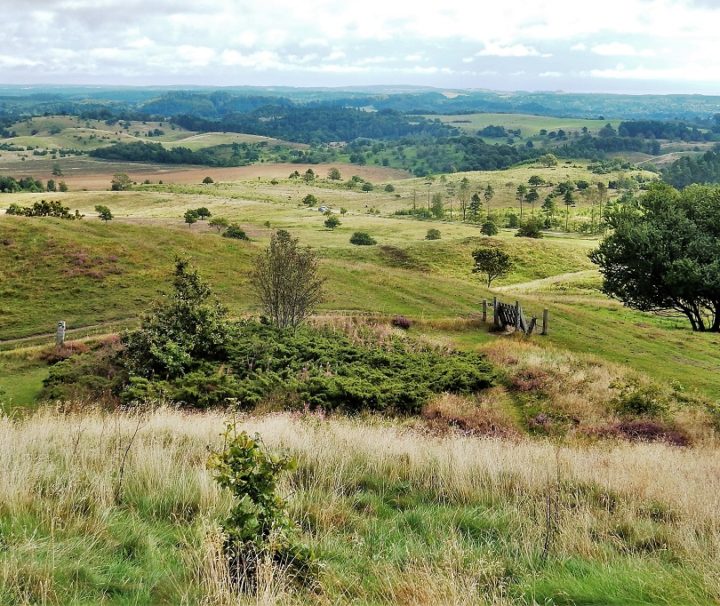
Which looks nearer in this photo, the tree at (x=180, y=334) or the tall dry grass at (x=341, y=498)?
the tall dry grass at (x=341, y=498)

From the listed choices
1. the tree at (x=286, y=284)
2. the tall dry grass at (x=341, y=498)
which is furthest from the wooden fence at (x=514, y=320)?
the tall dry grass at (x=341, y=498)

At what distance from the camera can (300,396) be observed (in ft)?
63.9

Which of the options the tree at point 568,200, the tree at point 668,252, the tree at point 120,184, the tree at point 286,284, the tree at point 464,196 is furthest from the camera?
the tree at point 120,184

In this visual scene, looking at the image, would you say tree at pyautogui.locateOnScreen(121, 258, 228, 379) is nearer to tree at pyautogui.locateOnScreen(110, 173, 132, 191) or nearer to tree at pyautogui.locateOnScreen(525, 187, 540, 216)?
tree at pyautogui.locateOnScreen(525, 187, 540, 216)

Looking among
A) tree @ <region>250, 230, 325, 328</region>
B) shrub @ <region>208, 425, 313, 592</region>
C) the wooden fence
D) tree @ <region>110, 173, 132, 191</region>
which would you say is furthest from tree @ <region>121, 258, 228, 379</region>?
tree @ <region>110, 173, 132, 191</region>

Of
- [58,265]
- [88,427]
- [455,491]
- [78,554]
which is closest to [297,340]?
[88,427]

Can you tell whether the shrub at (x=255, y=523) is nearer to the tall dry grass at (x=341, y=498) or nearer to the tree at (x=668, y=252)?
the tall dry grass at (x=341, y=498)

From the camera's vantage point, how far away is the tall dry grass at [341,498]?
17.0 feet

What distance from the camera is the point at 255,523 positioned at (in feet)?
18.4

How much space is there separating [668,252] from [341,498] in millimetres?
32089

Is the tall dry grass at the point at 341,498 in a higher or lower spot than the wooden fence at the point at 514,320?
higher

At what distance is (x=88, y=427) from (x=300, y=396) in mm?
9596

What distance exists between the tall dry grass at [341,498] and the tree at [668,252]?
2464 centimetres

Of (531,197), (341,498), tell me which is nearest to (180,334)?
(341,498)
